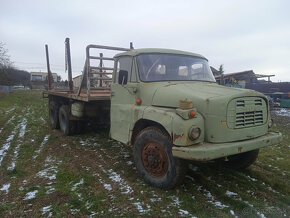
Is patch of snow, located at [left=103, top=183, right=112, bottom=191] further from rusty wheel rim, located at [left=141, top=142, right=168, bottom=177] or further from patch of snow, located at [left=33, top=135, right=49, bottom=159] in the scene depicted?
patch of snow, located at [left=33, top=135, right=49, bottom=159]

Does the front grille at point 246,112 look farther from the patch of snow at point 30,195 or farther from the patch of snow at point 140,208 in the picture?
the patch of snow at point 30,195

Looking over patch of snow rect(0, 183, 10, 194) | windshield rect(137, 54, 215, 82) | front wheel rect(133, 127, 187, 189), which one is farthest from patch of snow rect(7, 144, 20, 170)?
windshield rect(137, 54, 215, 82)

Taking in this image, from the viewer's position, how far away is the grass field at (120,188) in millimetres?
3246

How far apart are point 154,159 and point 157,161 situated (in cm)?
7

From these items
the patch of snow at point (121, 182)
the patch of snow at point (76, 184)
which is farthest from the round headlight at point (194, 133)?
the patch of snow at point (76, 184)

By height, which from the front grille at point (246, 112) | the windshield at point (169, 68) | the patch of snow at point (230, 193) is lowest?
the patch of snow at point (230, 193)

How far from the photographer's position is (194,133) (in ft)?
10.8

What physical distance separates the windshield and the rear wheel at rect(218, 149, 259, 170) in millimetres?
1672

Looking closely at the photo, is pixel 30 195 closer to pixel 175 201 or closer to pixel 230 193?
pixel 175 201

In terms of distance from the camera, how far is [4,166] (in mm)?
4988

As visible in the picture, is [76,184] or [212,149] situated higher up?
[212,149]

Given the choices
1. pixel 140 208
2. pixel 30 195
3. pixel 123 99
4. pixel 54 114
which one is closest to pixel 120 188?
pixel 140 208

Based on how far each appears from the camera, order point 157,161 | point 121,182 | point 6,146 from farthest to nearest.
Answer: point 6,146 → point 121,182 → point 157,161

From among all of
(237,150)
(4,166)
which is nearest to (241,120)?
(237,150)
